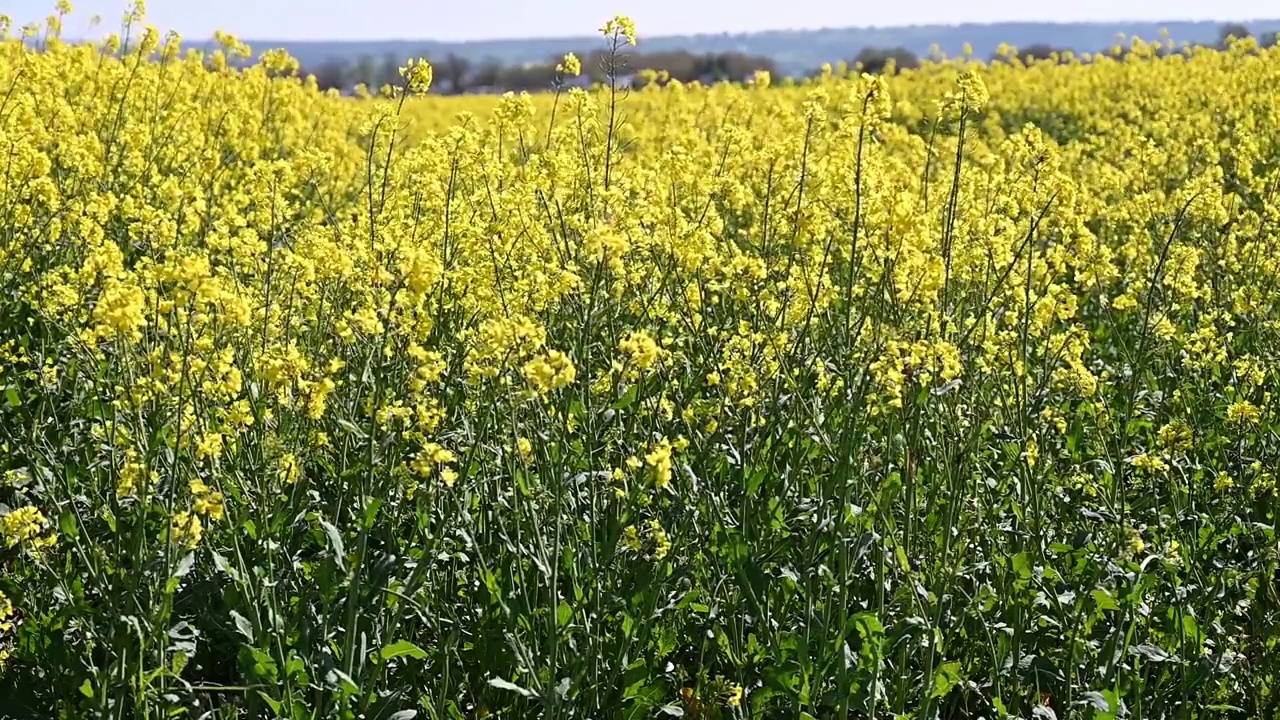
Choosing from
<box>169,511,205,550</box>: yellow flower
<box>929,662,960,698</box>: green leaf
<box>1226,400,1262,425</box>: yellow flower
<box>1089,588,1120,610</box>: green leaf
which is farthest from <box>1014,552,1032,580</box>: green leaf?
<box>169,511,205,550</box>: yellow flower

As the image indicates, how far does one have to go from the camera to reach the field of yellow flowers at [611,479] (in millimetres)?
3184

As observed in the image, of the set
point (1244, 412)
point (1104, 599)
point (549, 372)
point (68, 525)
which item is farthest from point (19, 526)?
point (1244, 412)

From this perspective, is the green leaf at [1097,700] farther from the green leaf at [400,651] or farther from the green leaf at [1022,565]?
the green leaf at [400,651]

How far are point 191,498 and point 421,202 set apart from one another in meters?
2.15

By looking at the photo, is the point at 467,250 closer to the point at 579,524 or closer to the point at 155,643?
the point at 579,524

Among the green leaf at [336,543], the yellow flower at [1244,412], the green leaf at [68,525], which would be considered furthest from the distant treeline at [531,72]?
the green leaf at [336,543]

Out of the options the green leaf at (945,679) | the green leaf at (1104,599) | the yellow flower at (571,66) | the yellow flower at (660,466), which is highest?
the yellow flower at (571,66)

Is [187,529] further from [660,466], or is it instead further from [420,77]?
[420,77]

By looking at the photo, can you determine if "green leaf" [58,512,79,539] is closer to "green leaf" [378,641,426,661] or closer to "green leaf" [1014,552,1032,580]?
"green leaf" [378,641,426,661]

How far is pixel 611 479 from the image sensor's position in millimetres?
3424

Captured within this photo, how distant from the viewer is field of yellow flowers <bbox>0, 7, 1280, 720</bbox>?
3.18m

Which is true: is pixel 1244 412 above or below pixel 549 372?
below

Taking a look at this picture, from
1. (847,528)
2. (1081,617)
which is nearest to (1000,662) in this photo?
(1081,617)

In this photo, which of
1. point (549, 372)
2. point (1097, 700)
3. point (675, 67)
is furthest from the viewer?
point (675, 67)
